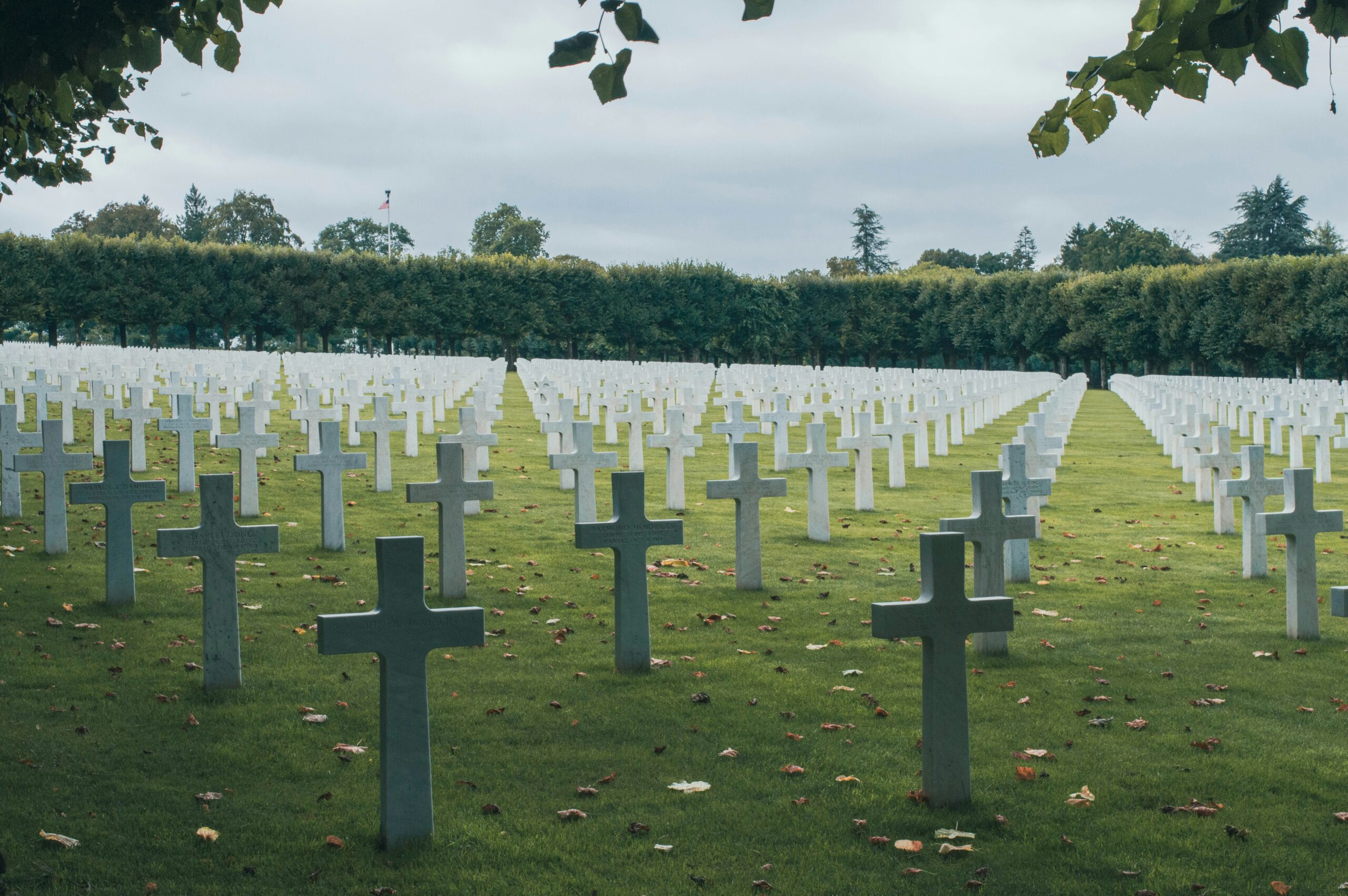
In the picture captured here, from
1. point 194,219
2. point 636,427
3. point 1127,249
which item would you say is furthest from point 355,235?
point 636,427

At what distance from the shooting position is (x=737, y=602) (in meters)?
7.82

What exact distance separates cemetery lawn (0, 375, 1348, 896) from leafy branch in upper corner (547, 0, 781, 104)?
2.43 m

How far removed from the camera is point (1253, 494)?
808 centimetres

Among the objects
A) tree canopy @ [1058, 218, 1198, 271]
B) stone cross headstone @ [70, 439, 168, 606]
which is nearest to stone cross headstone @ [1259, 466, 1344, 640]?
stone cross headstone @ [70, 439, 168, 606]

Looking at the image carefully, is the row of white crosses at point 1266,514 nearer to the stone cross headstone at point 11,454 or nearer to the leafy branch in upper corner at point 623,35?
the leafy branch in upper corner at point 623,35

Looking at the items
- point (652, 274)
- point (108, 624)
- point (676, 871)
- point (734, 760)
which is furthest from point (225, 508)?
point (652, 274)

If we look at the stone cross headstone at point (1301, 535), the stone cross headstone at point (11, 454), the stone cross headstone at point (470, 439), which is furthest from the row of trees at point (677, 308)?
the stone cross headstone at point (1301, 535)

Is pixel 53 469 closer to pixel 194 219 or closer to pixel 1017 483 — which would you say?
pixel 1017 483

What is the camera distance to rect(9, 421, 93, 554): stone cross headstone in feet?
27.6

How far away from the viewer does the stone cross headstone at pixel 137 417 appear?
41.0 feet

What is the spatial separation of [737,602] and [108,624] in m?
3.72

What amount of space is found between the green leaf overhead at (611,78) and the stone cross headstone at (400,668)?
59.0 inches

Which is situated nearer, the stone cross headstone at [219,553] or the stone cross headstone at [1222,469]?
the stone cross headstone at [219,553]

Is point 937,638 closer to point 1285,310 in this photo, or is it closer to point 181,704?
point 181,704
